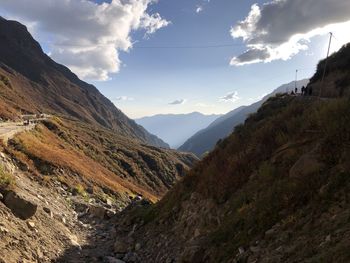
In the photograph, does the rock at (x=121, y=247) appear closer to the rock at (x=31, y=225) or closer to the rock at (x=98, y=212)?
the rock at (x=31, y=225)

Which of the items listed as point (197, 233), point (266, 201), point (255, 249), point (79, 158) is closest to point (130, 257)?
point (197, 233)

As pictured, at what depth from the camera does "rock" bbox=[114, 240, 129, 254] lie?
16.9 metres

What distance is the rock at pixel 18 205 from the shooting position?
14.9 metres

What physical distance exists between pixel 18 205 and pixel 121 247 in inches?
188

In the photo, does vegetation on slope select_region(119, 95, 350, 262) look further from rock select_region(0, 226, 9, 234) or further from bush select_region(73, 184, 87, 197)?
bush select_region(73, 184, 87, 197)

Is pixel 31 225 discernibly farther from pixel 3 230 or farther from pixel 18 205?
pixel 3 230

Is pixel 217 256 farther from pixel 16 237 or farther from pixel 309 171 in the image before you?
pixel 16 237

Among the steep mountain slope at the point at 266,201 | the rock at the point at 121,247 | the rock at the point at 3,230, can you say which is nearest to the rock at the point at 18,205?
the rock at the point at 3,230

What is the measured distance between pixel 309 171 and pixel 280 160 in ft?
8.15

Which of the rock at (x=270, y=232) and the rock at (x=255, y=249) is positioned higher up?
the rock at (x=270, y=232)

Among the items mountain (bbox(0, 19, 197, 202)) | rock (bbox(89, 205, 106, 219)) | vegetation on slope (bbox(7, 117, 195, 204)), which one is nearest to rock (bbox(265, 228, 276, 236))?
rock (bbox(89, 205, 106, 219))

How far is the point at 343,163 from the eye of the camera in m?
9.99

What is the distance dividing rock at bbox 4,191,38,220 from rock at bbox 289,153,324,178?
10081 mm

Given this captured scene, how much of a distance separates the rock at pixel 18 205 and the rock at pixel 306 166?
10081 millimetres
